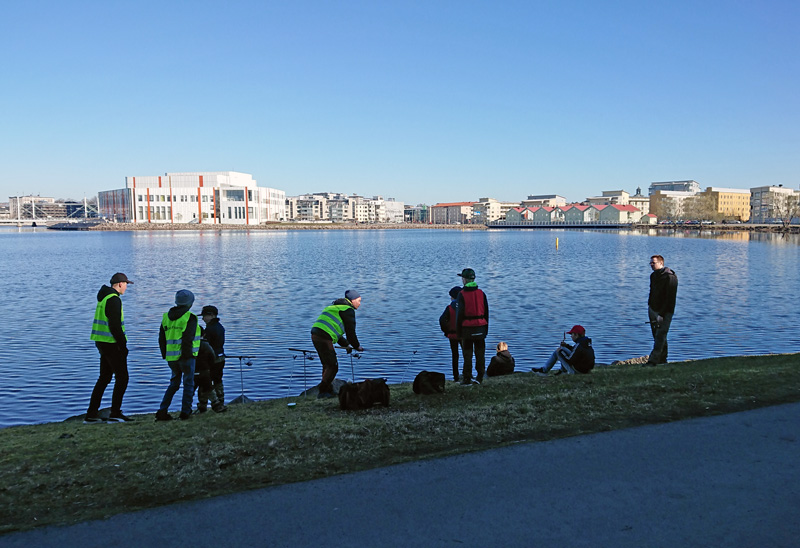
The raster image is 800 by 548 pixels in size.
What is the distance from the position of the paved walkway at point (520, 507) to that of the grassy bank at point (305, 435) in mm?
431

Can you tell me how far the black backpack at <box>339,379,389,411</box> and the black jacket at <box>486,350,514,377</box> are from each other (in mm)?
4912

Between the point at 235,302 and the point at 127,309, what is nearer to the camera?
the point at 127,309

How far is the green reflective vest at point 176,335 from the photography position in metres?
9.34

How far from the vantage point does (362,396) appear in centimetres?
959

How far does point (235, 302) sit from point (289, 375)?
16.0 metres

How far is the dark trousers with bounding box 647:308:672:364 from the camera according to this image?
13.1m

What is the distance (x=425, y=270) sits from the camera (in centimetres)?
5159

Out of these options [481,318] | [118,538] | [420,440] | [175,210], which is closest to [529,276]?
[481,318]

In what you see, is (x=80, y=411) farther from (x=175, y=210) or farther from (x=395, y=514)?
(x=175, y=210)

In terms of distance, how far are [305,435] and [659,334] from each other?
29.7 feet

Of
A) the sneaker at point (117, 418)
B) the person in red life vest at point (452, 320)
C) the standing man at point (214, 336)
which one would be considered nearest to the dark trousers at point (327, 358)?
the standing man at point (214, 336)

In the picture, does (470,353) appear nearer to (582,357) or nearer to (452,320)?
(452,320)

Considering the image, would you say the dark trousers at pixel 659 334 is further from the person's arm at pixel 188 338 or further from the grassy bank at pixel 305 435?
the person's arm at pixel 188 338

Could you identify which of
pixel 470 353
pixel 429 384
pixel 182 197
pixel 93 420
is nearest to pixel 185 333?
pixel 93 420
